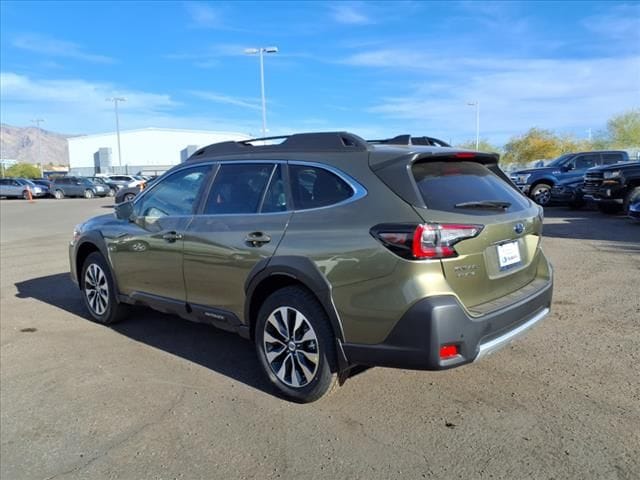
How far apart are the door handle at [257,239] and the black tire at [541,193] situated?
1567 cm

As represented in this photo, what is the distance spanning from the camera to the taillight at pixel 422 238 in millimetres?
2996

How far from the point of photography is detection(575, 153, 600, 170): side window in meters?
18.3

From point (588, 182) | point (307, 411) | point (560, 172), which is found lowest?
point (307, 411)

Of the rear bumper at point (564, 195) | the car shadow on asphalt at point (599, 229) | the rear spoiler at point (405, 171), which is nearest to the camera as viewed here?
the rear spoiler at point (405, 171)

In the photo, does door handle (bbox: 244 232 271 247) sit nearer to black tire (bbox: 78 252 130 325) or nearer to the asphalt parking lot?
the asphalt parking lot

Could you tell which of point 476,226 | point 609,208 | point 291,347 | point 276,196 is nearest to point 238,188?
point 276,196

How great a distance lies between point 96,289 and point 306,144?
319cm

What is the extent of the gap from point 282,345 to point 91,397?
1543 millimetres

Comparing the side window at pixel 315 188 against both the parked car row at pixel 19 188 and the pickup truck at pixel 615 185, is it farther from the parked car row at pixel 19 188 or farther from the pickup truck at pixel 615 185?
the parked car row at pixel 19 188

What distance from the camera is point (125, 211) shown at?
206 inches

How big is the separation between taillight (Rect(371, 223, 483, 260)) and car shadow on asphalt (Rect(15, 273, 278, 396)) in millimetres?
1523

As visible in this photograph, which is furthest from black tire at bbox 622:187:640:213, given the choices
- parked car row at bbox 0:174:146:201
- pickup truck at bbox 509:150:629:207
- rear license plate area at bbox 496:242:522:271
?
parked car row at bbox 0:174:146:201

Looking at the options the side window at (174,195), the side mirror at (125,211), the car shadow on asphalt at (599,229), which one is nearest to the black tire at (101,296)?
the side mirror at (125,211)

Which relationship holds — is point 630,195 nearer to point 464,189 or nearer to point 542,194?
point 542,194
